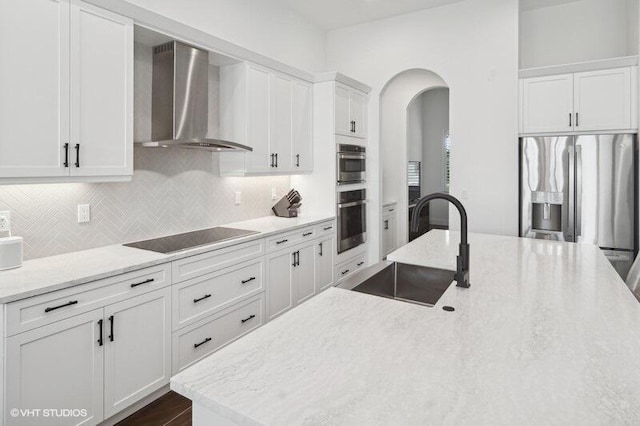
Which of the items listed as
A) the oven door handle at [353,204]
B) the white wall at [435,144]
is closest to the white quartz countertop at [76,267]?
the oven door handle at [353,204]

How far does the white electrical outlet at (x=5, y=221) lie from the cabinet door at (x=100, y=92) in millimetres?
422

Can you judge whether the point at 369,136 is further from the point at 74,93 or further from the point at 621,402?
the point at 621,402

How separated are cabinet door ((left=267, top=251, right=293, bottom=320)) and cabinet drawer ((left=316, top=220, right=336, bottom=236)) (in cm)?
56

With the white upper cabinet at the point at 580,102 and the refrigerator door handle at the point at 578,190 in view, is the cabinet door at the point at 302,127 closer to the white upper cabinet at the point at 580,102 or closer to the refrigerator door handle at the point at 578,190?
the white upper cabinet at the point at 580,102

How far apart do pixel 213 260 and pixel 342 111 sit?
2.38m

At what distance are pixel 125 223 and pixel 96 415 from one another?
1.25 m

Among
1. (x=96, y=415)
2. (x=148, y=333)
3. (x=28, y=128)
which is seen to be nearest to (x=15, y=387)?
(x=96, y=415)

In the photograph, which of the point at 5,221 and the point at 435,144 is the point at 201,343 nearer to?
the point at 5,221

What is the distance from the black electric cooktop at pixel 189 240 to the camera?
2645 mm

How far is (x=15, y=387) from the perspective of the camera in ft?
5.64

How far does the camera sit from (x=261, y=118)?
11.9ft

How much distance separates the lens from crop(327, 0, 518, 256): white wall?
4.12 meters

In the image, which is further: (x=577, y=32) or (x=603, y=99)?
(x=577, y=32)

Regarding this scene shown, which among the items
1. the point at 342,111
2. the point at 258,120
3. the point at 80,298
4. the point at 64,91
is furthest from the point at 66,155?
the point at 342,111
